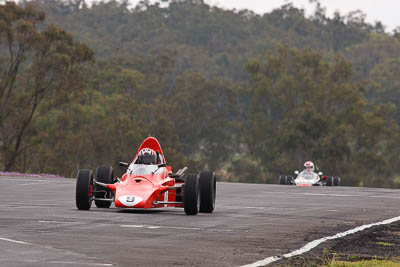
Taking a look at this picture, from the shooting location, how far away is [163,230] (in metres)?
14.9

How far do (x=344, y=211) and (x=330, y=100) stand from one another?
69.8 meters

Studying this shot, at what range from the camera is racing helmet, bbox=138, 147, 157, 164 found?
19531 millimetres

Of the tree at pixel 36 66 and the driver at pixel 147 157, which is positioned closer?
the driver at pixel 147 157

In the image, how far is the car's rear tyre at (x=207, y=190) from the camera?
739 inches

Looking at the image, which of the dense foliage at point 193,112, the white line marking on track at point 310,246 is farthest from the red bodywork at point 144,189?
the dense foliage at point 193,112

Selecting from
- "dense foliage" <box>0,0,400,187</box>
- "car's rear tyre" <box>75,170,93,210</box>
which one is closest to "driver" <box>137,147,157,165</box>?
"car's rear tyre" <box>75,170,93,210</box>

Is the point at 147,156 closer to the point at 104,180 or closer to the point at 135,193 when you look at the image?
the point at 104,180

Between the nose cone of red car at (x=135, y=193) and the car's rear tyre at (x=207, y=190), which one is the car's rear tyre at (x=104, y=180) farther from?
the car's rear tyre at (x=207, y=190)

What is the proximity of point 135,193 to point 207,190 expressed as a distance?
1.57 m

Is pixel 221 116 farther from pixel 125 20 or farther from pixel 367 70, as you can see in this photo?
pixel 125 20

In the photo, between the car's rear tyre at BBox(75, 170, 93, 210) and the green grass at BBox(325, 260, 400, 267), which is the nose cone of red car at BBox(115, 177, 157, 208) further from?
the green grass at BBox(325, 260, 400, 267)

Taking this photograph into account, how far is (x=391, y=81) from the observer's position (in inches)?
4382

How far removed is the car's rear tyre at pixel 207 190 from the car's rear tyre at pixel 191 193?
1.74 ft

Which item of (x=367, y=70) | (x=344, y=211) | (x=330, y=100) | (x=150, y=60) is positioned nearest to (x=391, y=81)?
(x=367, y=70)
